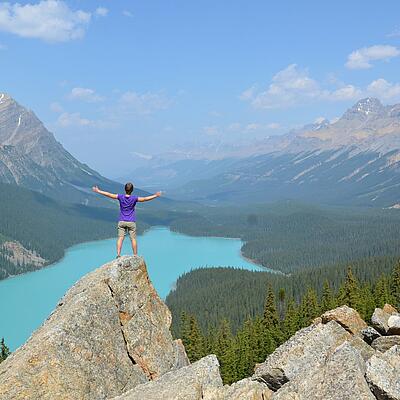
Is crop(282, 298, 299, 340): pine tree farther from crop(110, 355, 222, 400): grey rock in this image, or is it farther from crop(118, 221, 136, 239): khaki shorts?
crop(110, 355, 222, 400): grey rock

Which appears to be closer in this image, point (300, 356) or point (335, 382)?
point (335, 382)

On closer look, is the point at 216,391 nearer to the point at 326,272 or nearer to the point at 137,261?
the point at 137,261

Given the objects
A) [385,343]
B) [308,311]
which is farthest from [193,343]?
[385,343]

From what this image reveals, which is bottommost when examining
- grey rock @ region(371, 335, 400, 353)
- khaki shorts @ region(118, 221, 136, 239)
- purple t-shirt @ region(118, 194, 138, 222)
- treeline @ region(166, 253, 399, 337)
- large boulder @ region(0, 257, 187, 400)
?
treeline @ region(166, 253, 399, 337)

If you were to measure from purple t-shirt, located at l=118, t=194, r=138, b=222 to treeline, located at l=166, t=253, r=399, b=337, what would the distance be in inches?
3432

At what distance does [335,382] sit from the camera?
44.8ft

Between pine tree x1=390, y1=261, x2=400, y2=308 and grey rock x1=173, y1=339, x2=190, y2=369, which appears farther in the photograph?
pine tree x1=390, y1=261, x2=400, y2=308

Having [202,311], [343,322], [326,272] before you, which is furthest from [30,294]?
[343,322]

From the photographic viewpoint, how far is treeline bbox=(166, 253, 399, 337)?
117 m

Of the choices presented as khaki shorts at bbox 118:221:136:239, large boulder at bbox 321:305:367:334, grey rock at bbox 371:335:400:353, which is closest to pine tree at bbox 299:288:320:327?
large boulder at bbox 321:305:367:334

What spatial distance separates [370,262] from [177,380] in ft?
446

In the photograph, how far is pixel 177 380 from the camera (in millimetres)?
14609

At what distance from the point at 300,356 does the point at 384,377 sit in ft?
17.4

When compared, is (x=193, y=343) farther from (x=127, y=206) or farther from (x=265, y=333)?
(x=127, y=206)
